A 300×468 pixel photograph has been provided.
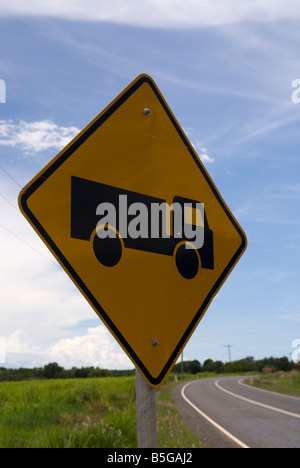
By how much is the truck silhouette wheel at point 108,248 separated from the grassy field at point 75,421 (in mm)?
5575

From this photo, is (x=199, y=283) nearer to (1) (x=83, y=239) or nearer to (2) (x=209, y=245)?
(2) (x=209, y=245)

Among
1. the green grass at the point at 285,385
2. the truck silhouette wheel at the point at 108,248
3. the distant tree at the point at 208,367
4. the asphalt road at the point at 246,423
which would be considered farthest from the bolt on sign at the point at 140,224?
the distant tree at the point at 208,367

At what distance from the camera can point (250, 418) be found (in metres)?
14.0

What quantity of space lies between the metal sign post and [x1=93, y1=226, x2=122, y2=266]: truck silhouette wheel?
524mm

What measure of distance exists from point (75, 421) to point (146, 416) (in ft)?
35.9

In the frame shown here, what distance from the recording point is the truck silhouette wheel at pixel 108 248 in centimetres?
195

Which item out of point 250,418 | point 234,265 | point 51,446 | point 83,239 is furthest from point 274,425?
point 83,239

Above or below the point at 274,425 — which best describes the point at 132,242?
above

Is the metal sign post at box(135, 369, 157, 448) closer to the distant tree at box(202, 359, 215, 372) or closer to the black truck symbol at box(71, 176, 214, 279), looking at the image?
the black truck symbol at box(71, 176, 214, 279)

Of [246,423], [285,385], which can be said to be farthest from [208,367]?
[246,423]

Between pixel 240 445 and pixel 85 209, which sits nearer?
pixel 85 209

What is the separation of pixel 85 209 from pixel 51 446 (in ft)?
19.3

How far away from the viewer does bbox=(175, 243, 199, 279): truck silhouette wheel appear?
2205 mm

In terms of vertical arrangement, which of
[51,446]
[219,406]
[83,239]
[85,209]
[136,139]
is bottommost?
[219,406]
